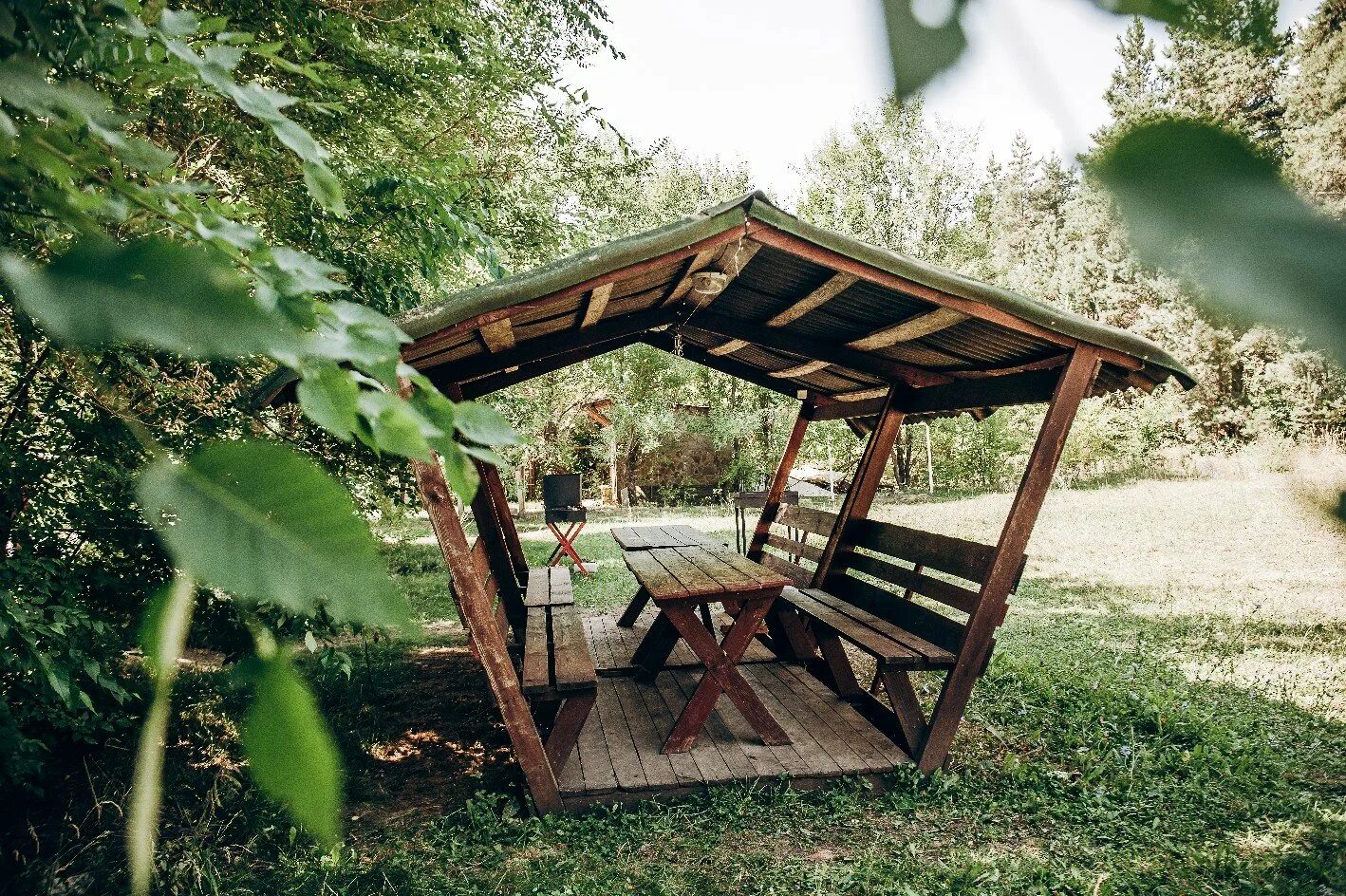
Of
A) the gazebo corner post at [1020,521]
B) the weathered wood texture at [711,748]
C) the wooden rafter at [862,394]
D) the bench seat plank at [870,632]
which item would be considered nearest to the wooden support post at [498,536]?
the weathered wood texture at [711,748]

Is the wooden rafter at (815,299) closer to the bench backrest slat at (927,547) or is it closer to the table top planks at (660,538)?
the bench backrest slat at (927,547)

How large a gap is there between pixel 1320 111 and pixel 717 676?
3.87m

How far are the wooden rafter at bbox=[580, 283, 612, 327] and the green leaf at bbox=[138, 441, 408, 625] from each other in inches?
129

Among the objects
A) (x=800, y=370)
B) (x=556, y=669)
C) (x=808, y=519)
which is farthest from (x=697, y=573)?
(x=800, y=370)

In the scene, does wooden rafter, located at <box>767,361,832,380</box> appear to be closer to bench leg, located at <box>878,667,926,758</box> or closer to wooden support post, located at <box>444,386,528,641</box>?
bench leg, located at <box>878,667,926,758</box>

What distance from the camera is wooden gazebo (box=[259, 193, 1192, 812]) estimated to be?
3.29 meters

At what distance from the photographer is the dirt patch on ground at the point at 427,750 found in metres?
3.95

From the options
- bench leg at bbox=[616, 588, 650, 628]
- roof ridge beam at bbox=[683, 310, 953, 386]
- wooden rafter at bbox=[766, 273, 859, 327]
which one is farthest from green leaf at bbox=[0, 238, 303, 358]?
bench leg at bbox=[616, 588, 650, 628]

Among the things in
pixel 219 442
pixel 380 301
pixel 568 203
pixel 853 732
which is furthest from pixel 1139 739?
pixel 568 203

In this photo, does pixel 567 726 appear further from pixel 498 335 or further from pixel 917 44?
pixel 917 44

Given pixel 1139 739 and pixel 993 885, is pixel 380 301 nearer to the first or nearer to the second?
pixel 993 885

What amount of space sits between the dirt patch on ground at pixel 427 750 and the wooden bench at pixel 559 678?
0.43m

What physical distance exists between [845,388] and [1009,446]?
1686cm

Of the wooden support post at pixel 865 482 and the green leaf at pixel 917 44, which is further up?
the green leaf at pixel 917 44
